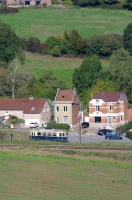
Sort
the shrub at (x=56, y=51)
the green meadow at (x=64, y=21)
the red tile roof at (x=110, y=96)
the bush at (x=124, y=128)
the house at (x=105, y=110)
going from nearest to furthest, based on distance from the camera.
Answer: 1. the bush at (x=124, y=128)
2. the house at (x=105, y=110)
3. the red tile roof at (x=110, y=96)
4. the shrub at (x=56, y=51)
5. the green meadow at (x=64, y=21)

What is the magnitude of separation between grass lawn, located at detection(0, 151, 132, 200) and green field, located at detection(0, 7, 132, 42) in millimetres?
69714

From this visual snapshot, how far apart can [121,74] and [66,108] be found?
11.6 m

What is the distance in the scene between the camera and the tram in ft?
250

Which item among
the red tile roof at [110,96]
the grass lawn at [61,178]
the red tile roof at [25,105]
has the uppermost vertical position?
the red tile roof at [110,96]

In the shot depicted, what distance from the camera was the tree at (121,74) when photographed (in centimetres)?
9862

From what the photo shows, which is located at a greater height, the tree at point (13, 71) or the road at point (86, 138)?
the tree at point (13, 71)

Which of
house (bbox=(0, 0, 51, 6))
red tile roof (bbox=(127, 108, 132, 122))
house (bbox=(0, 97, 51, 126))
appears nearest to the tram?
house (bbox=(0, 97, 51, 126))

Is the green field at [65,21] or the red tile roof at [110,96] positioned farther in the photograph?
the green field at [65,21]

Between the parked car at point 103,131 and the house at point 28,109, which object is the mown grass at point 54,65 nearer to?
the house at point 28,109

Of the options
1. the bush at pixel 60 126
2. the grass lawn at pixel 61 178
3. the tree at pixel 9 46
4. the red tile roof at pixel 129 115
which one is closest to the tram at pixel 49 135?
the bush at pixel 60 126

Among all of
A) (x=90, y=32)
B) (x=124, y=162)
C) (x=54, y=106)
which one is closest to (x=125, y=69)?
(x=54, y=106)

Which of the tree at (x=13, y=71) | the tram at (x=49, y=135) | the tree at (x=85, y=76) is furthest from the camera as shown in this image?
the tree at (x=85, y=76)

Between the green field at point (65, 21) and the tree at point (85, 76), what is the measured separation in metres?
27.0

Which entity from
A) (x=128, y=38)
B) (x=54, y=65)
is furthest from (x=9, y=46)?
(x=128, y=38)
